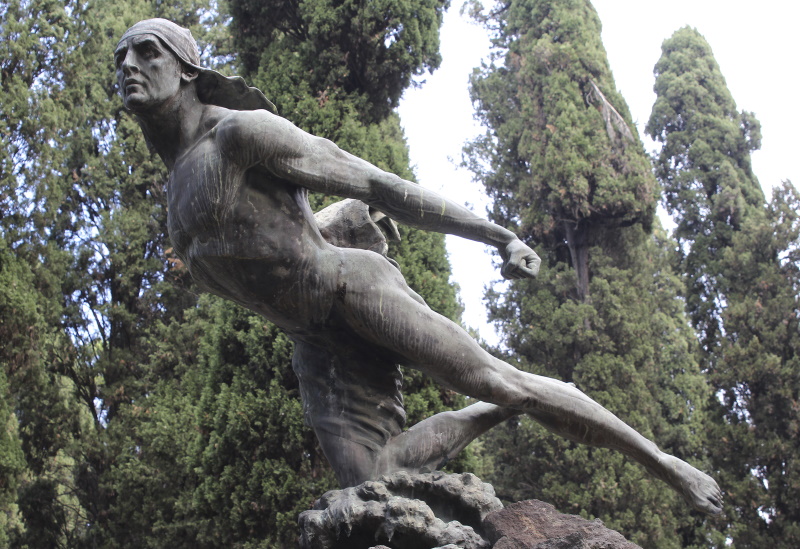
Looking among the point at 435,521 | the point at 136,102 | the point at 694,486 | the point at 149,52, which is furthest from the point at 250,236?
the point at 694,486

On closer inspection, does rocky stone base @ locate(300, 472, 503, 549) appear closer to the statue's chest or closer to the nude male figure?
the nude male figure

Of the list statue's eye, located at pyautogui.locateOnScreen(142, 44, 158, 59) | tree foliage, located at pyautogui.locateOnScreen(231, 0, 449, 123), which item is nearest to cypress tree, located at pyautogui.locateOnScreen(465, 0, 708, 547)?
tree foliage, located at pyautogui.locateOnScreen(231, 0, 449, 123)

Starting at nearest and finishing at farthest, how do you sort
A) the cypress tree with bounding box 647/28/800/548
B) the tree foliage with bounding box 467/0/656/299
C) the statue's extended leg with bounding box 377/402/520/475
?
the statue's extended leg with bounding box 377/402/520/475, the cypress tree with bounding box 647/28/800/548, the tree foliage with bounding box 467/0/656/299

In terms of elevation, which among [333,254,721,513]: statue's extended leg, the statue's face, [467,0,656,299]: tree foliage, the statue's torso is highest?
[467,0,656,299]: tree foliage

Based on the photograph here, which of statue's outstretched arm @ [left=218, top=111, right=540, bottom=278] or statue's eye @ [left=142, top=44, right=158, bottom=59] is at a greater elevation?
statue's eye @ [left=142, top=44, right=158, bottom=59]

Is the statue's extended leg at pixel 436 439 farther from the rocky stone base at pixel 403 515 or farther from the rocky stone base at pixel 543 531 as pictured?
the rocky stone base at pixel 543 531

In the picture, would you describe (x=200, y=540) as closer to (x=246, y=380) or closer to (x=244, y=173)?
(x=246, y=380)

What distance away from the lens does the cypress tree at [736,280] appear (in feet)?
34.4

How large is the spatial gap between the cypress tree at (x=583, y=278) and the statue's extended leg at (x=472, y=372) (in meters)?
7.48

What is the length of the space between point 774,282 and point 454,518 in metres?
10.2

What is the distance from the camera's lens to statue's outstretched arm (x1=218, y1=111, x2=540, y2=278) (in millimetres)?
2934

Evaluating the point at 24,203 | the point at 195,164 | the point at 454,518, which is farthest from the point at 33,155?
the point at 454,518

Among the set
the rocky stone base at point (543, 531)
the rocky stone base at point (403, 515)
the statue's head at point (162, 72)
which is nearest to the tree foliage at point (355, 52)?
the statue's head at point (162, 72)

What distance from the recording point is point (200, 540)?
6289 mm
